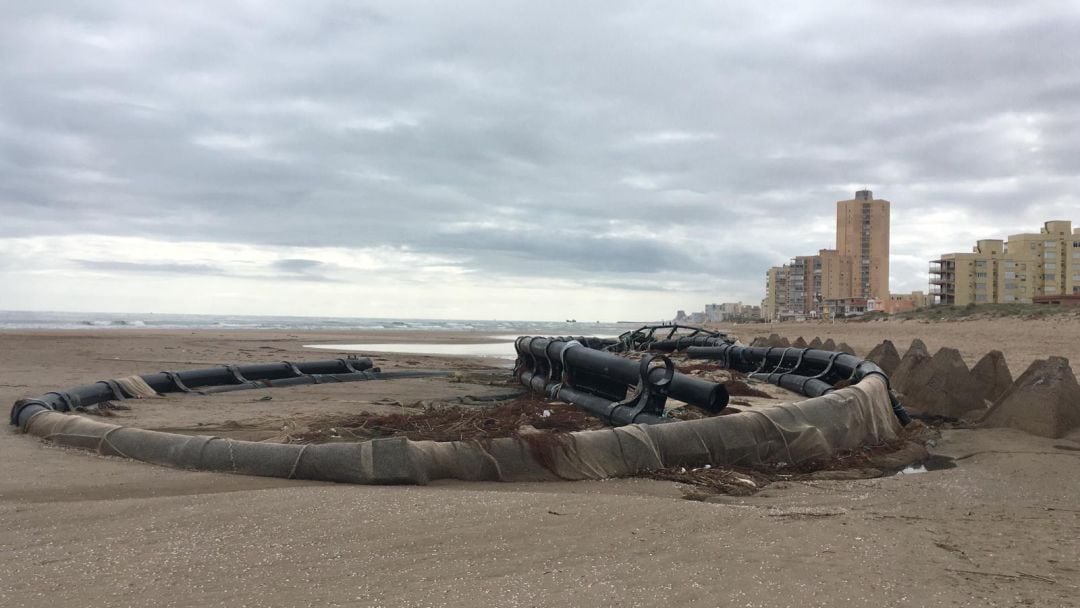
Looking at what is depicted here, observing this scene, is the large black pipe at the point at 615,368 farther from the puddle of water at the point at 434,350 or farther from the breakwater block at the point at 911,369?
the puddle of water at the point at 434,350

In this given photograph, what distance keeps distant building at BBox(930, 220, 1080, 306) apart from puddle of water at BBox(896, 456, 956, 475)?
94187 mm

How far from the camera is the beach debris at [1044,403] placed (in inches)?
297

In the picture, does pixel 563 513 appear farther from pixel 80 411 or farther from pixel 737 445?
pixel 80 411

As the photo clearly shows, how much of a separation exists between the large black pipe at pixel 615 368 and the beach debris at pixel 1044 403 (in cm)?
361

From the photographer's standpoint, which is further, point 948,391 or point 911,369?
point 911,369

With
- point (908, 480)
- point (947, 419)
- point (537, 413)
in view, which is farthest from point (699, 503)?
point (947, 419)

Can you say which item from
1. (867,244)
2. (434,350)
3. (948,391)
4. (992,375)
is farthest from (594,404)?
(867,244)

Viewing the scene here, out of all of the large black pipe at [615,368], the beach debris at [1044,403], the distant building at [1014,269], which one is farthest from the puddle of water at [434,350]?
the distant building at [1014,269]

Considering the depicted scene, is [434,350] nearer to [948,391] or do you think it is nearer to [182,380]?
[182,380]

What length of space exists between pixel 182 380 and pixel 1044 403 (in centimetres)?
1197

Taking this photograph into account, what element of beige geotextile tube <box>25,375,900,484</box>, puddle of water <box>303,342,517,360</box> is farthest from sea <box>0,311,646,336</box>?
beige geotextile tube <box>25,375,900,484</box>

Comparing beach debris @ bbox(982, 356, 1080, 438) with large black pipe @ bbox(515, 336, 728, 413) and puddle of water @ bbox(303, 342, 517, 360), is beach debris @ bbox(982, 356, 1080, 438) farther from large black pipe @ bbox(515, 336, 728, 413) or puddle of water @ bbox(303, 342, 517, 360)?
puddle of water @ bbox(303, 342, 517, 360)

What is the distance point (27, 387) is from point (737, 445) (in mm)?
11453

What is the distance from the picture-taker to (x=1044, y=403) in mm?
7652
